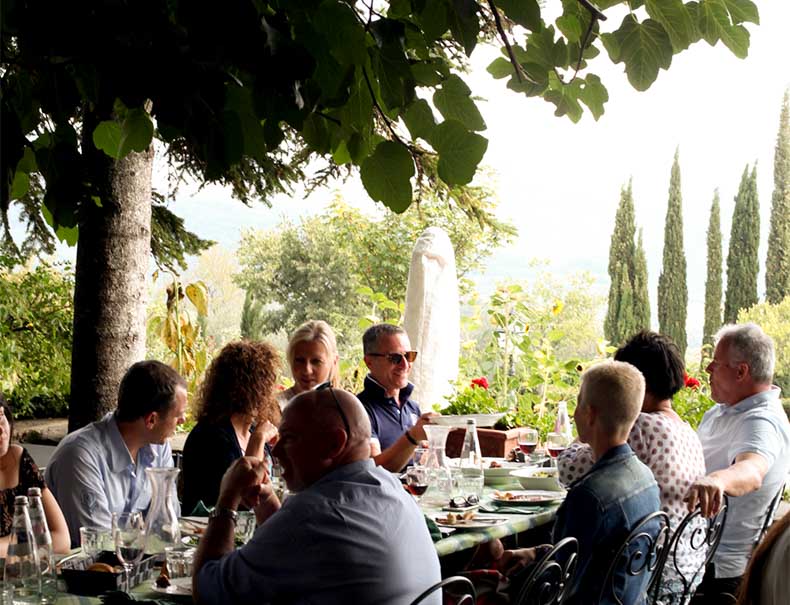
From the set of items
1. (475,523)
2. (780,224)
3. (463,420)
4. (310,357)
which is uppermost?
(780,224)

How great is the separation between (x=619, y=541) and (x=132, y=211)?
2.76 meters

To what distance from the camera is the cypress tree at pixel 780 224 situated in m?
18.2

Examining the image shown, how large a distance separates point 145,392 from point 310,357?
138cm

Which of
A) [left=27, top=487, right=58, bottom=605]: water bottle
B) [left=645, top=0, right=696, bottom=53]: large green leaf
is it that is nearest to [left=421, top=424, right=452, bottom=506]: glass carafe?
[left=27, top=487, right=58, bottom=605]: water bottle

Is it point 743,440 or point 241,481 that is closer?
point 241,481

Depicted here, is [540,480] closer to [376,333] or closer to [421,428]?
[421,428]

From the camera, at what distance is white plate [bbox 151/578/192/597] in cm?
245

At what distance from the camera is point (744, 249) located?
61.7 feet

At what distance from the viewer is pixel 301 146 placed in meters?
6.63

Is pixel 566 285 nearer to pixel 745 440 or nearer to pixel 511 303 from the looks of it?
pixel 511 303

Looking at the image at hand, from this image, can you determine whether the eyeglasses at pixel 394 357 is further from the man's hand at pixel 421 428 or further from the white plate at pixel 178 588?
the white plate at pixel 178 588

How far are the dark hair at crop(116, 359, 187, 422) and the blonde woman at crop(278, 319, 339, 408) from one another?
1261 mm

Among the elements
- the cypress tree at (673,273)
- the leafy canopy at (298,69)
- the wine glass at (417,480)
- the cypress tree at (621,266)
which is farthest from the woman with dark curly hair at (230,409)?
the cypress tree at (621,266)

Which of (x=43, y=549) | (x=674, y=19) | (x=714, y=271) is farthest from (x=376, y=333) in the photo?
(x=714, y=271)
